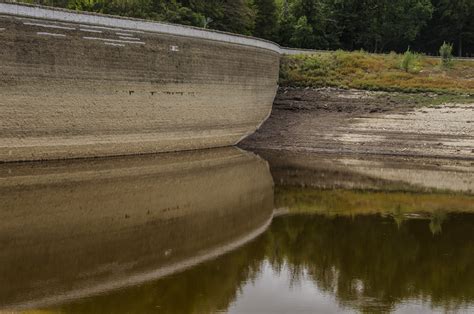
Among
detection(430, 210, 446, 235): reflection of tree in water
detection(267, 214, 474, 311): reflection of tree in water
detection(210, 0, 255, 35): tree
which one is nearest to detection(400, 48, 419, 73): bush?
detection(210, 0, 255, 35): tree

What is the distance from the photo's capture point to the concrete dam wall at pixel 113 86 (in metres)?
21.5

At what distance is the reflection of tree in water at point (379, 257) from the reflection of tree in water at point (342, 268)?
0.06 feet

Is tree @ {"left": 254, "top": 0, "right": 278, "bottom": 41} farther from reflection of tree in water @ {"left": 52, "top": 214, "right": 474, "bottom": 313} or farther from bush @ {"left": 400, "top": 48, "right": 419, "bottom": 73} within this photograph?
reflection of tree in water @ {"left": 52, "top": 214, "right": 474, "bottom": 313}

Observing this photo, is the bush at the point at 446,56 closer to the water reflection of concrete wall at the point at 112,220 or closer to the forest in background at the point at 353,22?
the forest in background at the point at 353,22

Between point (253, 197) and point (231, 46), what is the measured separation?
1422cm

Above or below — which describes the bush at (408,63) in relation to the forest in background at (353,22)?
below

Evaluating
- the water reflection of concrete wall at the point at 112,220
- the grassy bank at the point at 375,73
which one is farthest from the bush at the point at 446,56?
the water reflection of concrete wall at the point at 112,220

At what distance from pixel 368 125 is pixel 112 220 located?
20.4m

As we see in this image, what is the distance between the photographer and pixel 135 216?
1589 centimetres

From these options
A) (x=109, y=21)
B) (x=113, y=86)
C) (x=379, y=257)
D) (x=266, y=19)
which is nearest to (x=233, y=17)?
(x=266, y=19)

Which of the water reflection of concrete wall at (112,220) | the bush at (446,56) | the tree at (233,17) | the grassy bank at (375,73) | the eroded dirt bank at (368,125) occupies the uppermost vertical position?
the tree at (233,17)

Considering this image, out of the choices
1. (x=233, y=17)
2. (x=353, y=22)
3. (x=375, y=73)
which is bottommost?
(x=375, y=73)

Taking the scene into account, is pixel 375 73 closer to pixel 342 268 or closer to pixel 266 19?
pixel 266 19

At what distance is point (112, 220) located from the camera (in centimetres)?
1527
